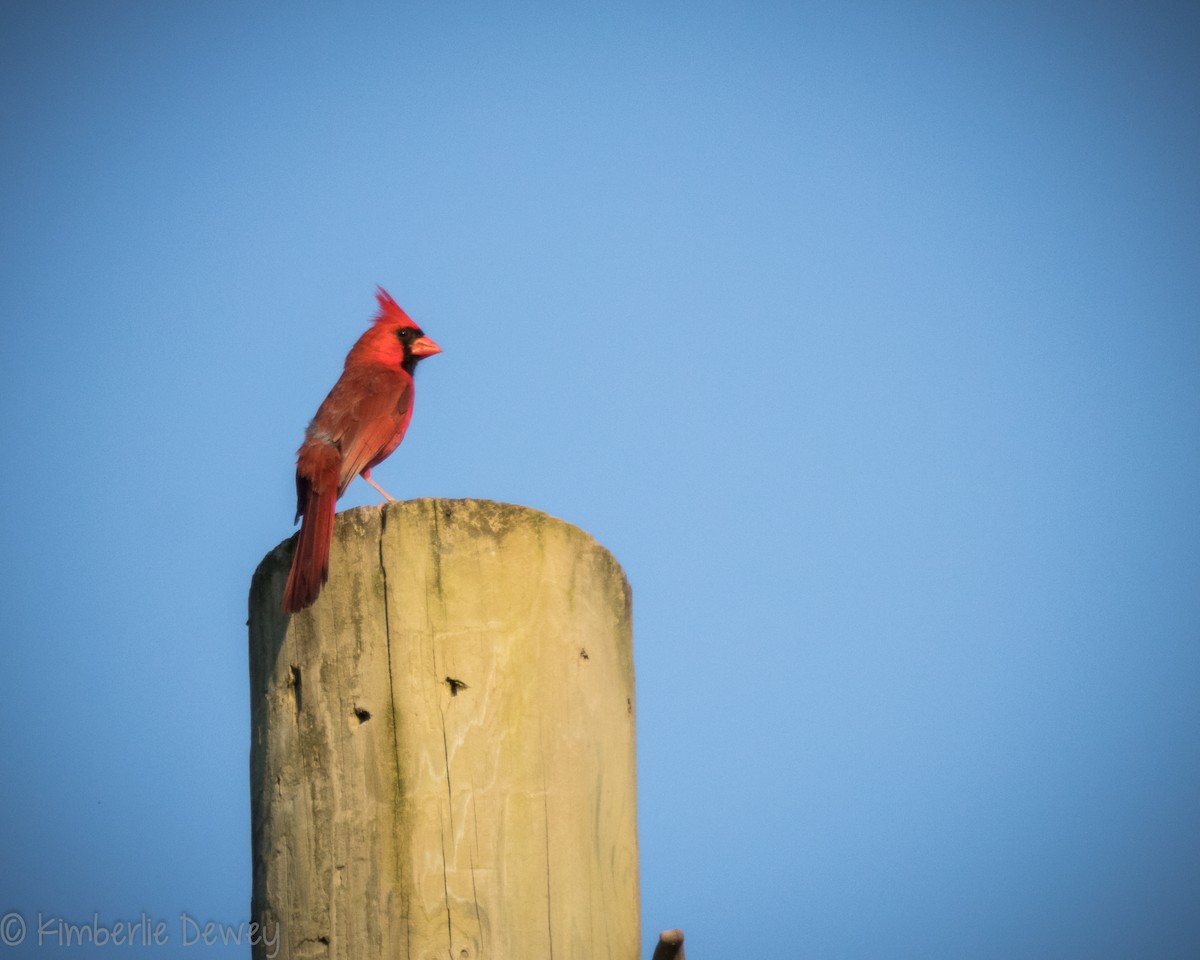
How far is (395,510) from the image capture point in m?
2.83

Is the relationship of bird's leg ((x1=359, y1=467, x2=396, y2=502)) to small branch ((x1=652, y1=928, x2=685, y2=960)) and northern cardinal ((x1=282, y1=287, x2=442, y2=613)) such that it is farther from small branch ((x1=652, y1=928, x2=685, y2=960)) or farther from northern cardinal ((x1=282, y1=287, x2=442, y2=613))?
small branch ((x1=652, y1=928, x2=685, y2=960))

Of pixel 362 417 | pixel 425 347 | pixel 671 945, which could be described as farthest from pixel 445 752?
pixel 425 347

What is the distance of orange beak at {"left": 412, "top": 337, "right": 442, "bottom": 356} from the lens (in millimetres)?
6680

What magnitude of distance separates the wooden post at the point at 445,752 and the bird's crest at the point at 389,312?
3.94 m

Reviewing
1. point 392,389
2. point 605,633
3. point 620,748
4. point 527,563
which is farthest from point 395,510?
point 392,389

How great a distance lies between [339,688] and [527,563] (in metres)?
0.53

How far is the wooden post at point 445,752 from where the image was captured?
2574 millimetres

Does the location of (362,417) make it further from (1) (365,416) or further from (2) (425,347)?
(2) (425,347)

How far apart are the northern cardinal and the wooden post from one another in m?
0.36

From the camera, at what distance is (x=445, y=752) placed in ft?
8.62

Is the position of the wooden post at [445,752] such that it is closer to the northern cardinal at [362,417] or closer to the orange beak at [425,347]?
the northern cardinal at [362,417]

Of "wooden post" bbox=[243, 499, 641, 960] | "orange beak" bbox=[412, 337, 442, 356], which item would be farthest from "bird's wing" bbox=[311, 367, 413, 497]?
"wooden post" bbox=[243, 499, 641, 960]

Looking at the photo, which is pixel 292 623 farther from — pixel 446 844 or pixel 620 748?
pixel 620 748

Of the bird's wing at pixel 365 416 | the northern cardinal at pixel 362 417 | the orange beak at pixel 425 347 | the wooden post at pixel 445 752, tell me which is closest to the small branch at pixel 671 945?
the wooden post at pixel 445 752
